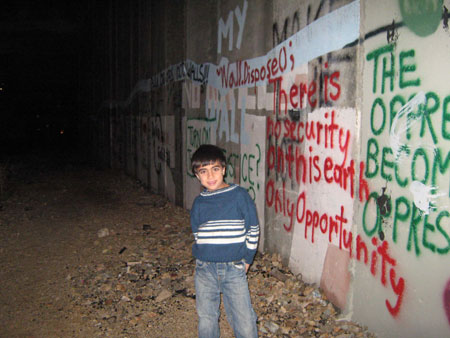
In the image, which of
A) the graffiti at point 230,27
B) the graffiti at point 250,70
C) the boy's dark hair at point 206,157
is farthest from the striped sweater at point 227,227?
the graffiti at point 230,27

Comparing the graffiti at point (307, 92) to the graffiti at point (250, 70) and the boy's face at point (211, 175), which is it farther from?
the boy's face at point (211, 175)

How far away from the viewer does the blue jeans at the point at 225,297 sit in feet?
7.63

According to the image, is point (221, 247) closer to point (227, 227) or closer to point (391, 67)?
point (227, 227)

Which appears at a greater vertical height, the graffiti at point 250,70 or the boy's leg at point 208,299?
the graffiti at point 250,70

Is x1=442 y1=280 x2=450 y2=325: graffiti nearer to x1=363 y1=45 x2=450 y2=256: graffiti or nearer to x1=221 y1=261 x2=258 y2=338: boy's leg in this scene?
x1=363 y1=45 x2=450 y2=256: graffiti

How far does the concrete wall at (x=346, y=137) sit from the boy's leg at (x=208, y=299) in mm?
1052

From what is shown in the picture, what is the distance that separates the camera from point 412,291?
2271mm

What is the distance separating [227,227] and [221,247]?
4.9 inches

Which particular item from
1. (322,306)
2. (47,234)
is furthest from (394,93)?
(47,234)

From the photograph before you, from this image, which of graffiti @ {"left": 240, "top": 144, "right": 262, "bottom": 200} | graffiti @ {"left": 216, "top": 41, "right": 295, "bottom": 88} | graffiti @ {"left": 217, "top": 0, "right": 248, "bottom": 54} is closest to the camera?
graffiti @ {"left": 216, "top": 41, "right": 295, "bottom": 88}

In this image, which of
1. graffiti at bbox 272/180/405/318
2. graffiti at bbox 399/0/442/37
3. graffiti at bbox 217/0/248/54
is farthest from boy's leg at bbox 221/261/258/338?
graffiti at bbox 217/0/248/54

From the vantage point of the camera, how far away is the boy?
2328 millimetres

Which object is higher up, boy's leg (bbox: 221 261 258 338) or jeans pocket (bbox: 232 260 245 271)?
jeans pocket (bbox: 232 260 245 271)

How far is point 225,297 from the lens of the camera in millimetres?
2404
